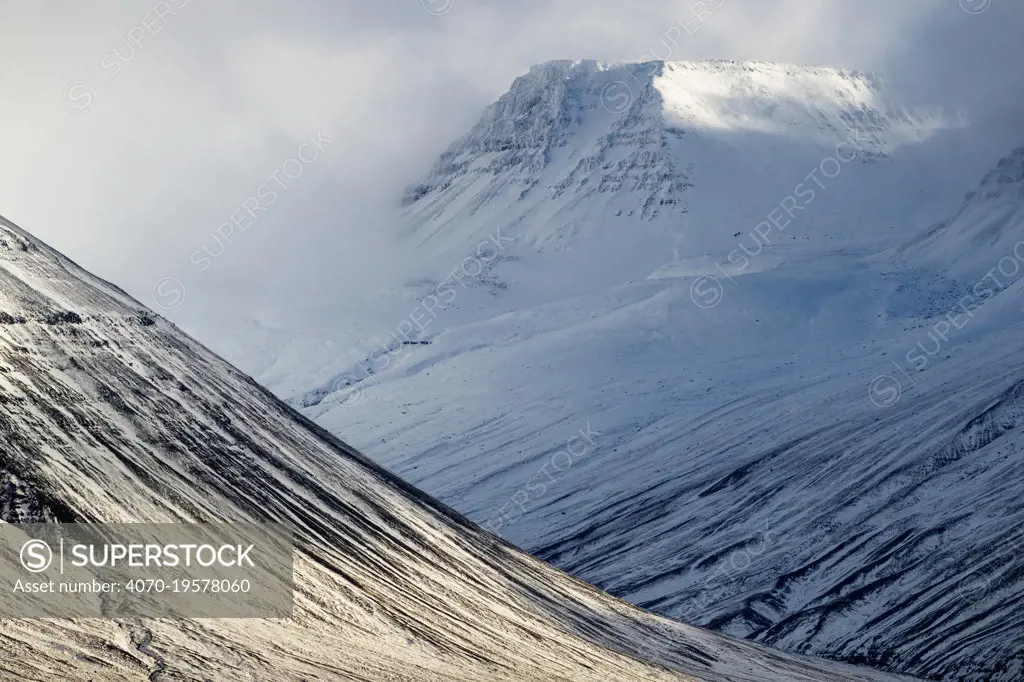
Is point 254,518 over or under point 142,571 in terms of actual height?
over

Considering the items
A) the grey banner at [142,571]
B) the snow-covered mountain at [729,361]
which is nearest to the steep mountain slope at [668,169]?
the snow-covered mountain at [729,361]

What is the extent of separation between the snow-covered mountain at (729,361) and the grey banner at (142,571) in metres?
27.3

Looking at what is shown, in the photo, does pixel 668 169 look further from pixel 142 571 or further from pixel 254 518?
pixel 142 571

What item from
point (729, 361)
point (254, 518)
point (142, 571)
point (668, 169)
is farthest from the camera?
point (668, 169)

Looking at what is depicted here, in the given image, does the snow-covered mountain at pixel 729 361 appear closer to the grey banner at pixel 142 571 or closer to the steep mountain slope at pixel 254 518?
the steep mountain slope at pixel 254 518

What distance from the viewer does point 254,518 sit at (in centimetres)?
2972

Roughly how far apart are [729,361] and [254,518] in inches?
2546

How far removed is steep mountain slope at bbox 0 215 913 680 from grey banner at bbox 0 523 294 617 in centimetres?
46

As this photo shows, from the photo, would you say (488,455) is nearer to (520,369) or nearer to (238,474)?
(520,369)

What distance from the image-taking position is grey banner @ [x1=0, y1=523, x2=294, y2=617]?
22594 millimetres

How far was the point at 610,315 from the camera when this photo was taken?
338 feet

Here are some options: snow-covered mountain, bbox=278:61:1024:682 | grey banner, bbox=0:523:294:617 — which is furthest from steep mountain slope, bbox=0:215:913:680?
snow-covered mountain, bbox=278:61:1024:682

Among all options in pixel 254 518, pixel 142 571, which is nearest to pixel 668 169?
pixel 254 518

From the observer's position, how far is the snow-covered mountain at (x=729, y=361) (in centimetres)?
5303
